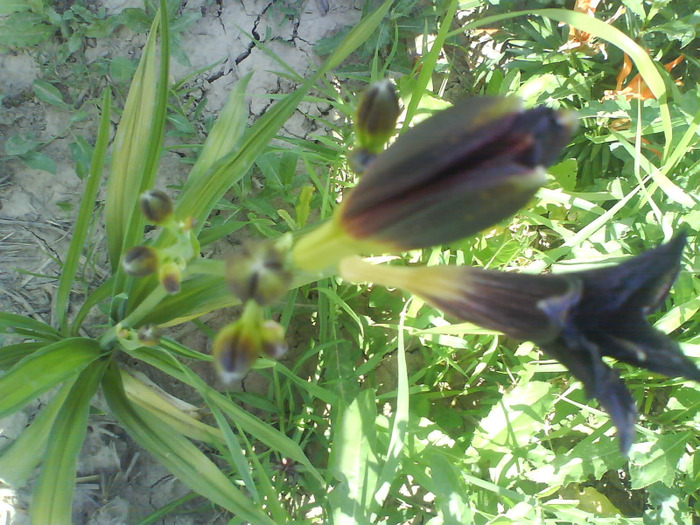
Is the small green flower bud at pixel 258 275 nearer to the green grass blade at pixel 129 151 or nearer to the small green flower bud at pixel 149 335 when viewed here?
the small green flower bud at pixel 149 335

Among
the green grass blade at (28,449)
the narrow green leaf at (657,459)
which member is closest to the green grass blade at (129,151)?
the green grass blade at (28,449)

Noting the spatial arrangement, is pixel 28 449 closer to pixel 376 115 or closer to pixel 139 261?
pixel 139 261

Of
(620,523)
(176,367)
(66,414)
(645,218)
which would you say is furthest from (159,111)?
(620,523)

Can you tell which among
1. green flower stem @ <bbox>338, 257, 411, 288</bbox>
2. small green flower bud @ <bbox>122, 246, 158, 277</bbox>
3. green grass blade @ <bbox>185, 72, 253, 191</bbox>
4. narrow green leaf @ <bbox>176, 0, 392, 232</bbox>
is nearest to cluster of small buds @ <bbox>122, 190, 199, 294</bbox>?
small green flower bud @ <bbox>122, 246, 158, 277</bbox>

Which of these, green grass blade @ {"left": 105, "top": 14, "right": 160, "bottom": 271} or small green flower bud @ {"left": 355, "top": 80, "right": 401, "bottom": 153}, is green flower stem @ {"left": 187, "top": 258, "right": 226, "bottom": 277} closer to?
small green flower bud @ {"left": 355, "top": 80, "right": 401, "bottom": 153}

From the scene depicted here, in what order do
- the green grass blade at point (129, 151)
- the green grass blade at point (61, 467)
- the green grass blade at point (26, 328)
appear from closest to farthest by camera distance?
the green grass blade at point (61, 467), the green grass blade at point (26, 328), the green grass blade at point (129, 151)

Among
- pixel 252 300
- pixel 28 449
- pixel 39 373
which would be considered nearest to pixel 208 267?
pixel 252 300
